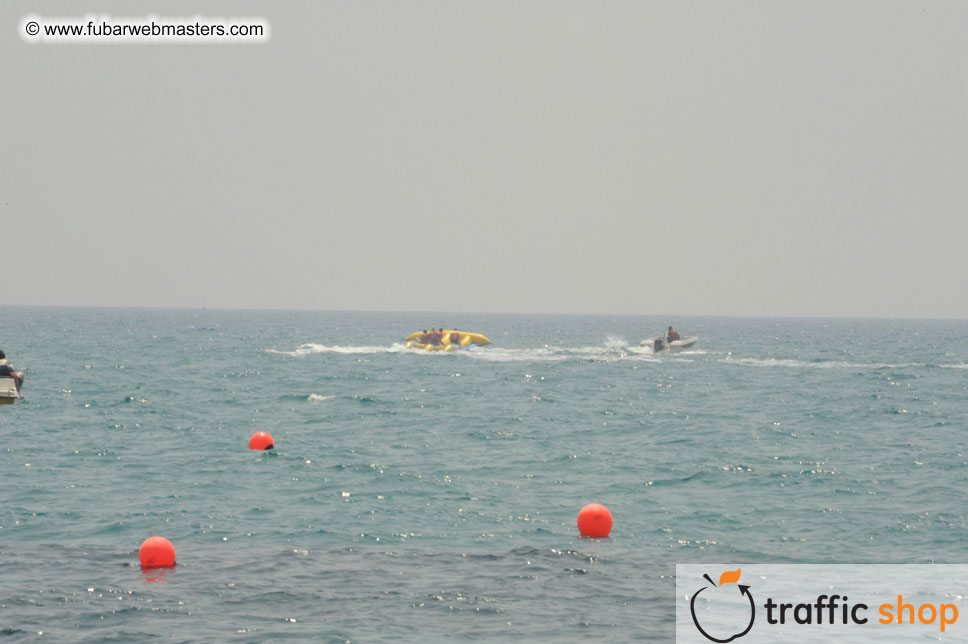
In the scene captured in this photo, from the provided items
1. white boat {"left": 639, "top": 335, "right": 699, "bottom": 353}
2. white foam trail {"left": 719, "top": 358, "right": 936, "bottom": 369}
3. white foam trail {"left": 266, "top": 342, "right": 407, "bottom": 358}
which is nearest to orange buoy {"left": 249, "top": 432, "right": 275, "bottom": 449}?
white foam trail {"left": 719, "top": 358, "right": 936, "bottom": 369}

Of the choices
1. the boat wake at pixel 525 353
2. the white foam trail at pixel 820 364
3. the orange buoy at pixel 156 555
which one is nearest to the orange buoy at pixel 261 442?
the orange buoy at pixel 156 555

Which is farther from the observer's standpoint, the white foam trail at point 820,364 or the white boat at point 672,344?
the white boat at point 672,344

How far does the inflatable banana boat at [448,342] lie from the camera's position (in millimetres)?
70625

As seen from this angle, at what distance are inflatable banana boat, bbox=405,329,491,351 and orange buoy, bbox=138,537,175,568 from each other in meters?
55.3

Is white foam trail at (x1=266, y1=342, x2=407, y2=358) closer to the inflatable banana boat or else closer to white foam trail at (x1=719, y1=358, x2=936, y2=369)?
the inflatable banana boat

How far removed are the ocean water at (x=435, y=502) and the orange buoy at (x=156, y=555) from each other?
0.24m

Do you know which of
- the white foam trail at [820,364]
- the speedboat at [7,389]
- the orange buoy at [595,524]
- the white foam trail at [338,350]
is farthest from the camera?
the white foam trail at [338,350]

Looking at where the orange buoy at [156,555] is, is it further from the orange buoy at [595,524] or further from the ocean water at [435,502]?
the orange buoy at [595,524]

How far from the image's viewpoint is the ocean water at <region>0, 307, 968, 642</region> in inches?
517

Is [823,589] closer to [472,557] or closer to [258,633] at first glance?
[472,557]

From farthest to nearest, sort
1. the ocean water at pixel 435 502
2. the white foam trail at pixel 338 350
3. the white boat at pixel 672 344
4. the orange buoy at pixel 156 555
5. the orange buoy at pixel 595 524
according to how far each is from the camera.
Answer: the white foam trail at pixel 338 350
the white boat at pixel 672 344
the orange buoy at pixel 595 524
the orange buoy at pixel 156 555
the ocean water at pixel 435 502

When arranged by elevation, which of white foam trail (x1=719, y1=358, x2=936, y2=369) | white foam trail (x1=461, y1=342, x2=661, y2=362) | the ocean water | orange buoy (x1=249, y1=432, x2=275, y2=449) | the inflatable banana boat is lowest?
the ocean water

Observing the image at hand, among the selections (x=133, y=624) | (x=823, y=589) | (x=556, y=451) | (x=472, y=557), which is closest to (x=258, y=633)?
(x=133, y=624)

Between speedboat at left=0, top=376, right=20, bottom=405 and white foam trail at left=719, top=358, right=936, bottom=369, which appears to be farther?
white foam trail at left=719, top=358, right=936, bottom=369
